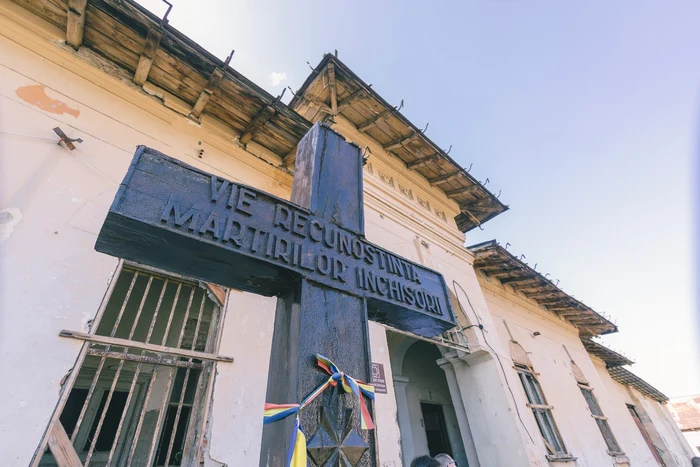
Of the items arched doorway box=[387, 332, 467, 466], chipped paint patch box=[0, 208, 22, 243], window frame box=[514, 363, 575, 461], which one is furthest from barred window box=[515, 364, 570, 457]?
chipped paint patch box=[0, 208, 22, 243]

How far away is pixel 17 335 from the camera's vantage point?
6.65 ft

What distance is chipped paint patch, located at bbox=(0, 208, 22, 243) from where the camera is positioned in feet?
7.25

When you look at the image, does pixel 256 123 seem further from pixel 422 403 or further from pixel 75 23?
pixel 422 403

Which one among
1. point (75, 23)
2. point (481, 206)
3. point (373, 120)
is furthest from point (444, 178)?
point (75, 23)

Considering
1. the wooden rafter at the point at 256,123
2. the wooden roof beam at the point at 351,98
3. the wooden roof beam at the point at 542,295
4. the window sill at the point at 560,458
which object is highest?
the wooden roof beam at the point at 351,98

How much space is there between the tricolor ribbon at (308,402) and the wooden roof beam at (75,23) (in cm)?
382

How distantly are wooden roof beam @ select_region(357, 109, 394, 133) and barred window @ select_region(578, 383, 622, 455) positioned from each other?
309 inches

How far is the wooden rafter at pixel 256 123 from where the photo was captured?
149 inches

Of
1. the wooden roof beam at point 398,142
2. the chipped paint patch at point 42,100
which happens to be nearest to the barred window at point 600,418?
the wooden roof beam at point 398,142

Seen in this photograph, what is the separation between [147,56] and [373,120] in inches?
127

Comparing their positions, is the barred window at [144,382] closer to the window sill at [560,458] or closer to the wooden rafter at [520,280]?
the window sill at [560,458]

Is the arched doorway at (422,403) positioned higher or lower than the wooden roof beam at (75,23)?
lower

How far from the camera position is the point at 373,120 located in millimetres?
5402

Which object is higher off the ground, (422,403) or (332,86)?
(332,86)
